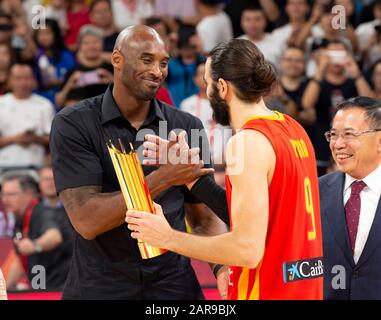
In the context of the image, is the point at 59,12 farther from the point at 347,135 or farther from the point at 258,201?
the point at 258,201

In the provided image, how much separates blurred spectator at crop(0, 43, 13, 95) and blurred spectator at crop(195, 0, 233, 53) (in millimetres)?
2169

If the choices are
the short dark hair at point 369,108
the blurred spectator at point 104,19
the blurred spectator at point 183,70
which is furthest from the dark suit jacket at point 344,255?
the blurred spectator at point 104,19

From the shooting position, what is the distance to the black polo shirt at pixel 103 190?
4035 mm

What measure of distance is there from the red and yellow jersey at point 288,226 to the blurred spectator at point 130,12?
6.73 meters

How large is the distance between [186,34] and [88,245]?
5.48 metres

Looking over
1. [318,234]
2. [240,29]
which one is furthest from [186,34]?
[318,234]

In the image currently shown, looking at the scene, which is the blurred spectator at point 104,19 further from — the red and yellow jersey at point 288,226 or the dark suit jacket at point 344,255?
the red and yellow jersey at point 288,226

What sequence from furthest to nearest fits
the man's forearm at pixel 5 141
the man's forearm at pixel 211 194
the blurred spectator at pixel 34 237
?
the man's forearm at pixel 5 141 → the blurred spectator at pixel 34 237 → the man's forearm at pixel 211 194

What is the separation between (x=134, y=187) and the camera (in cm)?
357

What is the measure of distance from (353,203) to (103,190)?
4.24 feet

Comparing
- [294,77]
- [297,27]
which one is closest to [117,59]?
[294,77]

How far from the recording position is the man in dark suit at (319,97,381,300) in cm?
419

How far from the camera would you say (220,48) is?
11.7ft

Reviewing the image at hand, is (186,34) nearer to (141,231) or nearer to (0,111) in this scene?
(0,111)
